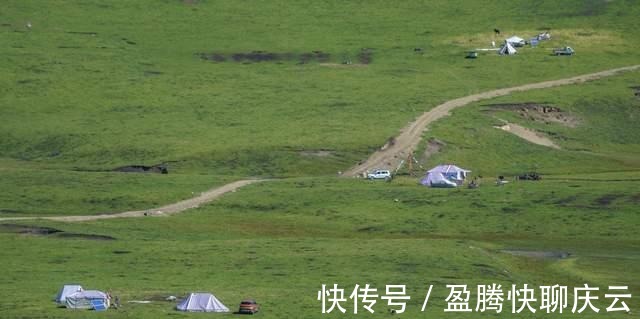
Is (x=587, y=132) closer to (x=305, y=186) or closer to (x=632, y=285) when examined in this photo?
(x=305, y=186)

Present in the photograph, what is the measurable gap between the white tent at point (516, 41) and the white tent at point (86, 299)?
11767 centimetres

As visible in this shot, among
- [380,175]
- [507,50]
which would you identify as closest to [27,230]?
[380,175]

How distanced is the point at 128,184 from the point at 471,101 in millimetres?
47472

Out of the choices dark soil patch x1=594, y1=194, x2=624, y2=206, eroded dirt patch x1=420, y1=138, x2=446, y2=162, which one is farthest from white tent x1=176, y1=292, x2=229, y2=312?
eroded dirt patch x1=420, y1=138, x2=446, y2=162

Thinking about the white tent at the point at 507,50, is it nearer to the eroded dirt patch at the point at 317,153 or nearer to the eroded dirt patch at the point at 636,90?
the eroded dirt patch at the point at 636,90

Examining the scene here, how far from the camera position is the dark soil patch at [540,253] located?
4154 inches

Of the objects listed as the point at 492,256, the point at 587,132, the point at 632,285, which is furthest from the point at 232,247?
the point at 587,132

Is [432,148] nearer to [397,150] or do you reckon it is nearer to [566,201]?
[397,150]

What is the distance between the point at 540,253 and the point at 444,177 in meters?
27.0

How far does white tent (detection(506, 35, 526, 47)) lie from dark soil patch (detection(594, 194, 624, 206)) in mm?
75504

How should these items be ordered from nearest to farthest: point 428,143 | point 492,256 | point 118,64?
point 492,256 → point 428,143 → point 118,64

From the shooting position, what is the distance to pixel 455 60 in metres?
192

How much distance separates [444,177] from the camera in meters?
133

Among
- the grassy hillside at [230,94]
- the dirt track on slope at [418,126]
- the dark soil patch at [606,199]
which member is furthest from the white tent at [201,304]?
the grassy hillside at [230,94]
